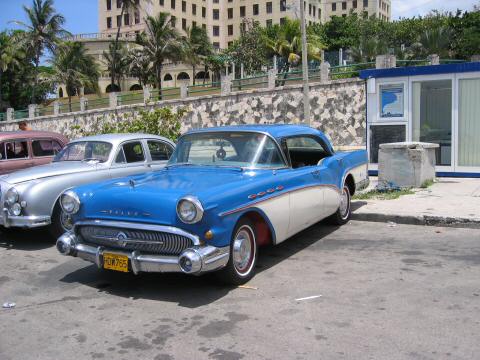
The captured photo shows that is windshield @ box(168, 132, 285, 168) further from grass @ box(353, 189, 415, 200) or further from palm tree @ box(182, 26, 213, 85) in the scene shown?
palm tree @ box(182, 26, 213, 85)

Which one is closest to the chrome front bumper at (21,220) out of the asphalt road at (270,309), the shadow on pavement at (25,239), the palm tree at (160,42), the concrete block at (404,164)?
the shadow on pavement at (25,239)

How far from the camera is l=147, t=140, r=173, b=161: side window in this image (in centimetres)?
899

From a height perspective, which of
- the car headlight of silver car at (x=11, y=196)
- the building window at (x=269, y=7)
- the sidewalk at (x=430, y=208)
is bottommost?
the sidewalk at (x=430, y=208)

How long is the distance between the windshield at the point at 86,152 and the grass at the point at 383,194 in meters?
4.88

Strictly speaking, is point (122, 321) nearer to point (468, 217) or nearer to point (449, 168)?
point (468, 217)

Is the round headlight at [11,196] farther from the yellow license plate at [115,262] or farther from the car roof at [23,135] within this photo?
the car roof at [23,135]

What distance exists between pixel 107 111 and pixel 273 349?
2664 cm

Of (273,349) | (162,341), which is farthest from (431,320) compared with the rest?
(162,341)

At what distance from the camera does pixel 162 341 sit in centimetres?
387

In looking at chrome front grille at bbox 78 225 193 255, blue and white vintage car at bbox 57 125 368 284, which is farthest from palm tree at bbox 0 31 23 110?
chrome front grille at bbox 78 225 193 255

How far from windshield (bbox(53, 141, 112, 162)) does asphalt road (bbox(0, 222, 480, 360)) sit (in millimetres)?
2257

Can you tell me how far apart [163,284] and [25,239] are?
12.3 ft

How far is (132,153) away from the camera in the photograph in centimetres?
860

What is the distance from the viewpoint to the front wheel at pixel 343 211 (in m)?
7.84
